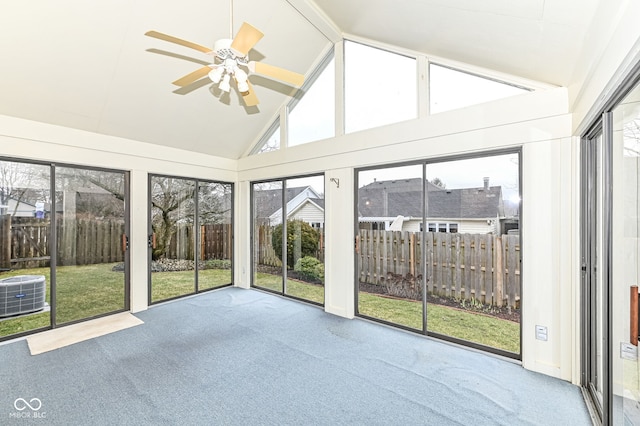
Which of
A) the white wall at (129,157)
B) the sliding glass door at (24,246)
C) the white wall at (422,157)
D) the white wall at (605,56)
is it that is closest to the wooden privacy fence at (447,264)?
the white wall at (422,157)

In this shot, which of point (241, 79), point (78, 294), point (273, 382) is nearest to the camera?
point (241, 79)

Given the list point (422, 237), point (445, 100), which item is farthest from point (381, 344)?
point (445, 100)

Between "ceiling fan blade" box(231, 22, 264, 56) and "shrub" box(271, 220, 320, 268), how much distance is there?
296cm

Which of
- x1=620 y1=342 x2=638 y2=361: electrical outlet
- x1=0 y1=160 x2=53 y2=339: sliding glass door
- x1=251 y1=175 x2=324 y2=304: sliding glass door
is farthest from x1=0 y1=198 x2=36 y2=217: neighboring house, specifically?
x1=620 y1=342 x2=638 y2=361: electrical outlet

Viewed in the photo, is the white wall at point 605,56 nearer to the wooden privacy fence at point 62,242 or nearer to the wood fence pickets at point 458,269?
the wood fence pickets at point 458,269

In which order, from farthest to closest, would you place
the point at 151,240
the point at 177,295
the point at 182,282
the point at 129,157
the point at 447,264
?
the point at 182,282 < the point at 177,295 < the point at 151,240 < the point at 129,157 < the point at 447,264

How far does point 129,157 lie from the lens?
4.14m

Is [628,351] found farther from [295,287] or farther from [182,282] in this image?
[182,282]

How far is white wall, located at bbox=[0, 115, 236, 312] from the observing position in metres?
3.28

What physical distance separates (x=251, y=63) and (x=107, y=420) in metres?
2.83

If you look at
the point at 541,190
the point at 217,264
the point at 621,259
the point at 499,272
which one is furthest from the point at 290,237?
the point at 621,259

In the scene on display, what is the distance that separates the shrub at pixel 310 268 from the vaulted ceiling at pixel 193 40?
268 cm

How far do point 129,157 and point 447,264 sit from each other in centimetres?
458

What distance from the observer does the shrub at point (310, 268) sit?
14.8 ft
